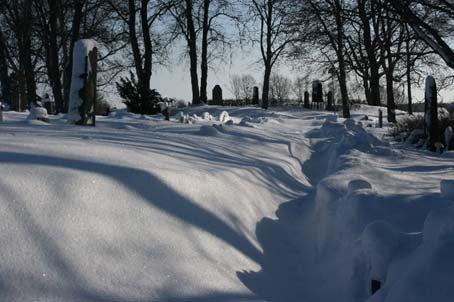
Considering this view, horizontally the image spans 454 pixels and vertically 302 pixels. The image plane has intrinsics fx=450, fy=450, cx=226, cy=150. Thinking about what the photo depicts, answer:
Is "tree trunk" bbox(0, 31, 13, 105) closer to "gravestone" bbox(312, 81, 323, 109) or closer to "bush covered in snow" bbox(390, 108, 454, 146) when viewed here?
"bush covered in snow" bbox(390, 108, 454, 146)

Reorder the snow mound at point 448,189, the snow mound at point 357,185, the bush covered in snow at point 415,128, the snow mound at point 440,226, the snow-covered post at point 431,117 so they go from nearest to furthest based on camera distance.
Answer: the snow mound at point 440,226, the snow mound at point 448,189, the snow mound at point 357,185, the snow-covered post at point 431,117, the bush covered in snow at point 415,128

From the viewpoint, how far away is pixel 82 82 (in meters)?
6.54

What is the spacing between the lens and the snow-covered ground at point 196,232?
193 cm

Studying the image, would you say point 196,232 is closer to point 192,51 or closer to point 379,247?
point 379,247

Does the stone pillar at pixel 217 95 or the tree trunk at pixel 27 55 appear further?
the stone pillar at pixel 217 95

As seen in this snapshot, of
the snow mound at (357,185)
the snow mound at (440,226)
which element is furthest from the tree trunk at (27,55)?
the snow mound at (440,226)

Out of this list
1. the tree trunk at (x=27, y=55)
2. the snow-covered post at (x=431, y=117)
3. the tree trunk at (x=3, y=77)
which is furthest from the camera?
the tree trunk at (x=3, y=77)

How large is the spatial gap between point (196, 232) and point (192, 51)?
20.7 meters

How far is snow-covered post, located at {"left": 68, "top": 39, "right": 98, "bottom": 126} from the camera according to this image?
6512 mm

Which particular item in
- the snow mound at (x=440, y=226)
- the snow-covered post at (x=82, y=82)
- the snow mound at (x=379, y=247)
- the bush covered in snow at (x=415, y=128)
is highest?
the snow-covered post at (x=82, y=82)

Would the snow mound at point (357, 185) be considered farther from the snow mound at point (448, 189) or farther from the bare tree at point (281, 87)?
the bare tree at point (281, 87)

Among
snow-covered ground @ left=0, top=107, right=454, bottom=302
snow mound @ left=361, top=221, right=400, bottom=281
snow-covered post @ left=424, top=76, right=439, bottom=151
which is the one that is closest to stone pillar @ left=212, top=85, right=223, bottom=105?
snow-covered post @ left=424, top=76, right=439, bottom=151

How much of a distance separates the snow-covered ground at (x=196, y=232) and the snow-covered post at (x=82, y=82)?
98.9 inches

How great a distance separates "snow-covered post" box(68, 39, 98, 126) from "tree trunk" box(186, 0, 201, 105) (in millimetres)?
15925
